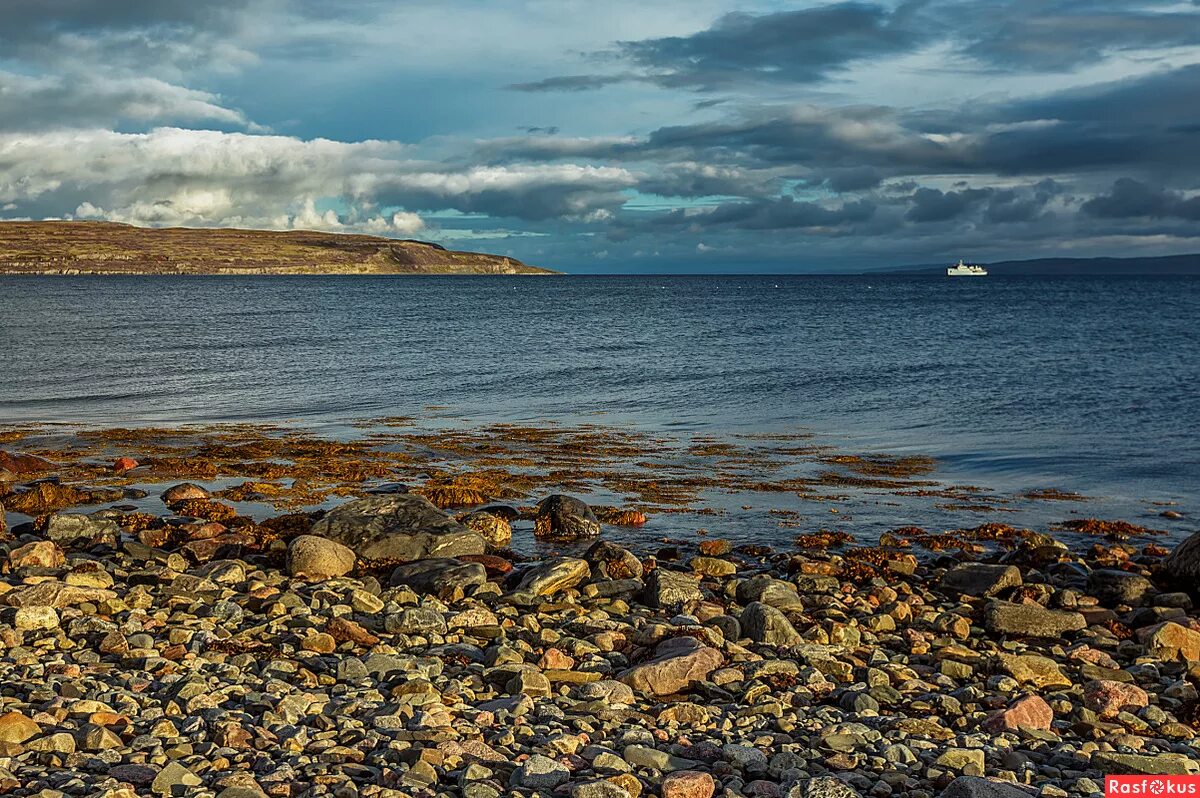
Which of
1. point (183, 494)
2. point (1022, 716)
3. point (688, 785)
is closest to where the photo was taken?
point (688, 785)

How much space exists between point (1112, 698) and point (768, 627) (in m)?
4.12

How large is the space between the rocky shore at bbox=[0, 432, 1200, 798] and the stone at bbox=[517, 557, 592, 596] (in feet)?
0.15

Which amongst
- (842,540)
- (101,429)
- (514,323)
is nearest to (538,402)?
(101,429)

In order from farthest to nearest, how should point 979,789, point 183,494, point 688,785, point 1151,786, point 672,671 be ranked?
point 183,494, point 672,671, point 1151,786, point 688,785, point 979,789

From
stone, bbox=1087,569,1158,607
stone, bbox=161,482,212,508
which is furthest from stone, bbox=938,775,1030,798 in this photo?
stone, bbox=161,482,212,508

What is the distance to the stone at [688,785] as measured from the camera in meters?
8.48

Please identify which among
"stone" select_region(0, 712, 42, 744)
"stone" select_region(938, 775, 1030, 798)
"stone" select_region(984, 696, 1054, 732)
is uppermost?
"stone" select_region(0, 712, 42, 744)

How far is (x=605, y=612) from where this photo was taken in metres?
14.6

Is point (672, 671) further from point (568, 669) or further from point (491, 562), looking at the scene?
point (491, 562)

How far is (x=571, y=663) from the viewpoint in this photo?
12.1 meters

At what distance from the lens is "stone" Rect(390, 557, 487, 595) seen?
51.4 ft

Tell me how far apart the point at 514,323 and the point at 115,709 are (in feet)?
299

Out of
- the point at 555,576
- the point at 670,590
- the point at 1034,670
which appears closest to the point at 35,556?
the point at 555,576

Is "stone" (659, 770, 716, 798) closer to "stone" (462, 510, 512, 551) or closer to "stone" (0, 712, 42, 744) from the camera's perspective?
"stone" (0, 712, 42, 744)
